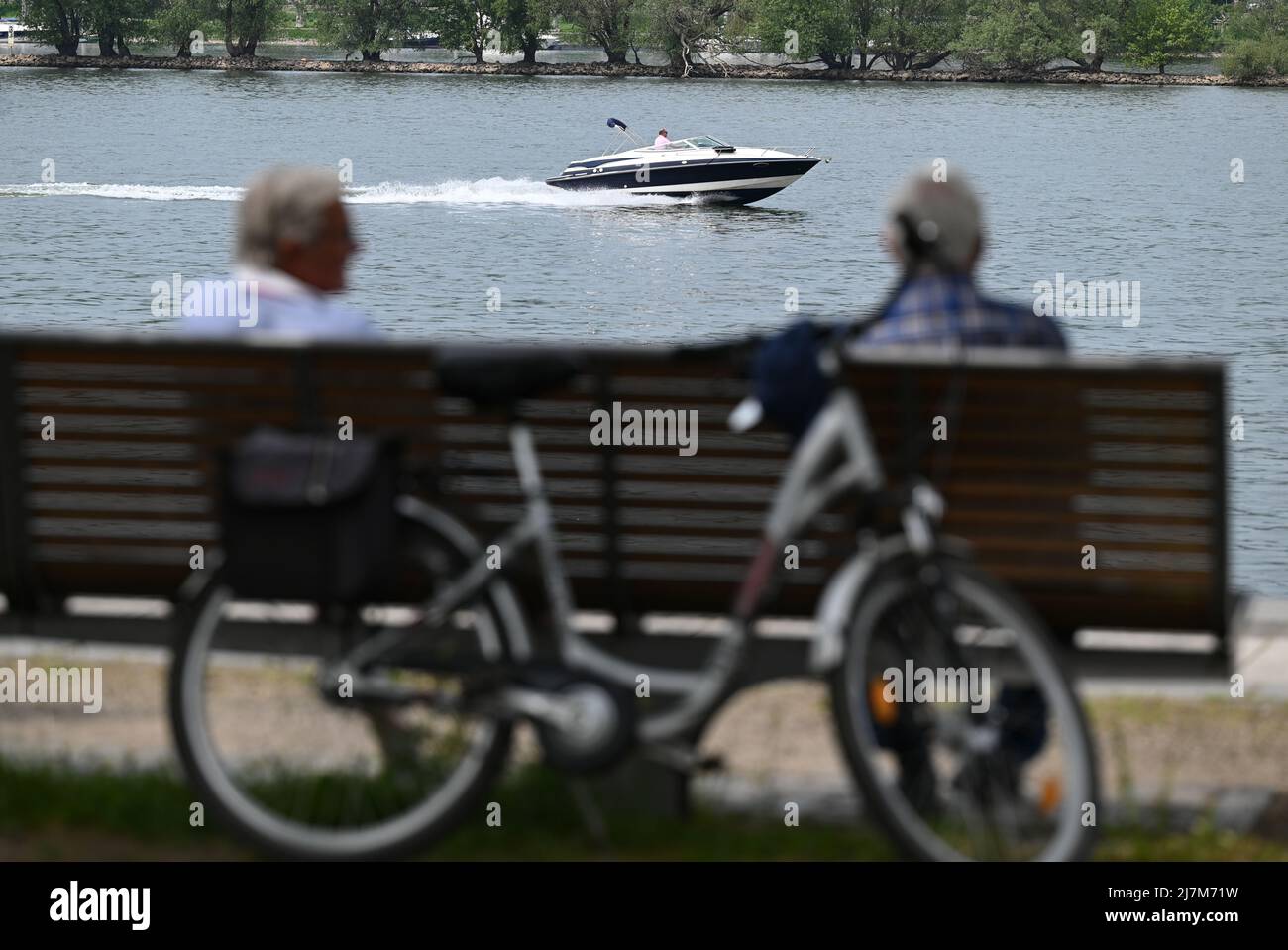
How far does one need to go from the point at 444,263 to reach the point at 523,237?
6571mm

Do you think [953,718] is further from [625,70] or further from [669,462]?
[625,70]

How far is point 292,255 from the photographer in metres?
4.64

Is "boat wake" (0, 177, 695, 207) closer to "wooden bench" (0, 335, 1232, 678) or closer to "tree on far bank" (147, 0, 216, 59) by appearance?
"wooden bench" (0, 335, 1232, 678)

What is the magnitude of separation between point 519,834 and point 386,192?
65.3 m

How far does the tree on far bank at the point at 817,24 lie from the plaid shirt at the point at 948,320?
125m

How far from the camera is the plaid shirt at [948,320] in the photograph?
4.79m

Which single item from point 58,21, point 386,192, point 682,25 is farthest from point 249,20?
point 386,192

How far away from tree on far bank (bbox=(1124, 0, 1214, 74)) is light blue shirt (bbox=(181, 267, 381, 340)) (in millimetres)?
132350

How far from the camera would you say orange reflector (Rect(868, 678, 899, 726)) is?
425 cm

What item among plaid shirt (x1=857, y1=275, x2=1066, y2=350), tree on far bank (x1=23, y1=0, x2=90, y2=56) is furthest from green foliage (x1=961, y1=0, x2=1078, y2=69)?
plaid shirt (x1=857, y1=275, x2=1066, y2=350)
